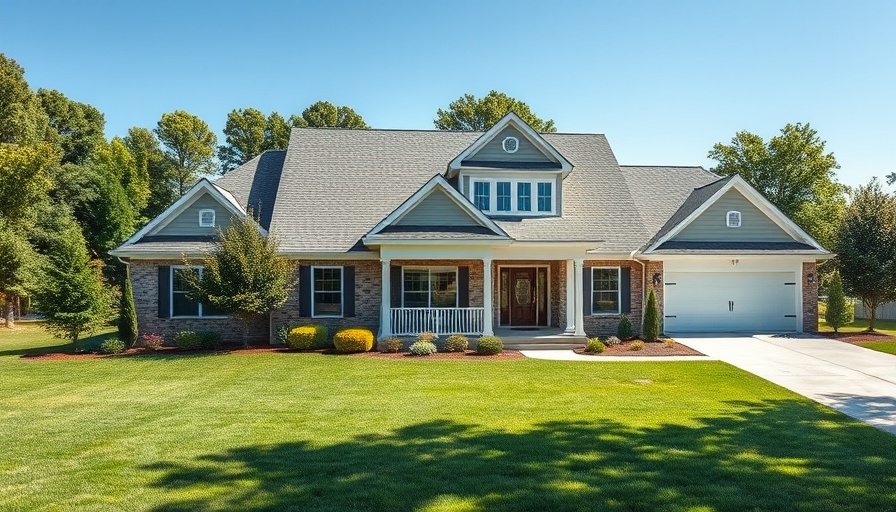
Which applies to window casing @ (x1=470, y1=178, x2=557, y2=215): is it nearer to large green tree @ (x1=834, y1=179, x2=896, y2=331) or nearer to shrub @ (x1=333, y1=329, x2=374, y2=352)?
shrub @ (x1=333, y1=329, x2=374, y2=352)

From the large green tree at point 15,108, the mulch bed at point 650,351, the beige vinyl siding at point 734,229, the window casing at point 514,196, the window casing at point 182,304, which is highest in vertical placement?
the large green tree at point 15,108

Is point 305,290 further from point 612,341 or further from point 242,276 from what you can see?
point 612,341

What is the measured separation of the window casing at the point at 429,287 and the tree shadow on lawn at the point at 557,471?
422 inches

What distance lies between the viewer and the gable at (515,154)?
19.7m

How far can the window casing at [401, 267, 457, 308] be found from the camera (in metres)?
18.7

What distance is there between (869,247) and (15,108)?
38.2m

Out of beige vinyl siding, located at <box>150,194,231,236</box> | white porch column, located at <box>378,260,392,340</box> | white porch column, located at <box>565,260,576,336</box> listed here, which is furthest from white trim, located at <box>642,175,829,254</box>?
beige vinyl siding, located at <box>150,194,231,236</box>

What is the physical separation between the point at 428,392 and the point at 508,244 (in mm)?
7742

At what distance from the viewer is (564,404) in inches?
373

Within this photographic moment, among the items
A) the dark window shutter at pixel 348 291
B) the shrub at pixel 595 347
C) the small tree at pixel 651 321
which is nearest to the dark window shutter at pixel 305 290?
the dark window shutter at pixel 348 291

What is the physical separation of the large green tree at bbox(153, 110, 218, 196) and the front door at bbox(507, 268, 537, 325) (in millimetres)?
38358

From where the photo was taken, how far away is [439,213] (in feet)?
57.7

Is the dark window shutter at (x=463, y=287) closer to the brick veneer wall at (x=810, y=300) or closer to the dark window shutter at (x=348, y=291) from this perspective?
the dark window shutter at (x=348, y=291)

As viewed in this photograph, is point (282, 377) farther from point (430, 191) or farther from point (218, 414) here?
point (430, 191)
